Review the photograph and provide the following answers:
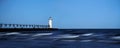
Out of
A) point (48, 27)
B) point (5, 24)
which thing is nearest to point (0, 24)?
point (5, 24)

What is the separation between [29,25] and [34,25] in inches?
162

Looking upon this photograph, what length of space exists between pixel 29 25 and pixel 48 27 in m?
16.9

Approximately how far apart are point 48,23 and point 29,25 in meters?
14.5

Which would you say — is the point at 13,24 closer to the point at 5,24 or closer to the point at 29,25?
the point at 5,24

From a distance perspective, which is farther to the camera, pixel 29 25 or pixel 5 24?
pixel 29 25

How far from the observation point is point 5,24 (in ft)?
429

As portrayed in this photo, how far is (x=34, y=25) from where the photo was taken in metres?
157

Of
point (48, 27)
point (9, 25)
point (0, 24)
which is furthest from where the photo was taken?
point (48, 27)

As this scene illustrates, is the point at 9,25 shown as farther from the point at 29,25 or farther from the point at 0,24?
the point at 29,25

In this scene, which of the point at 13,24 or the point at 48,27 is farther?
the point at 48,27

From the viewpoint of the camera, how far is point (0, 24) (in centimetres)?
12294

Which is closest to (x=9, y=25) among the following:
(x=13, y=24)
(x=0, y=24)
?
(x=13, y=24)

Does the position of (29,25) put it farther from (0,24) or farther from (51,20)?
(0,24)

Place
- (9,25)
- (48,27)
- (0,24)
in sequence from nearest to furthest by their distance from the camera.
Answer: (0,24), (9,25), (48,27)
